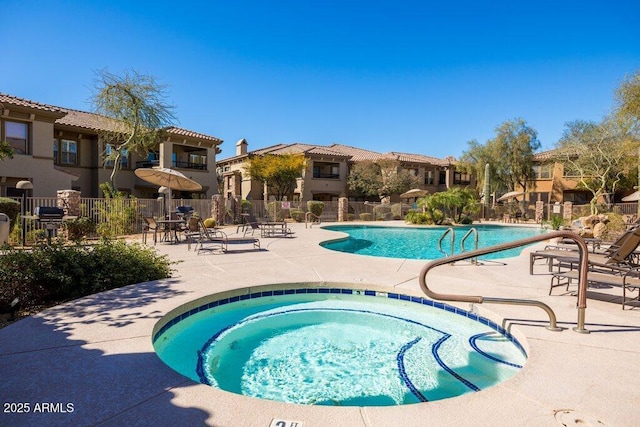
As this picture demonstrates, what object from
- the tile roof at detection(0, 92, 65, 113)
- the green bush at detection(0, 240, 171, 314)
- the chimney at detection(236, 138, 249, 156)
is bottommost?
the green bush at detection(0, 240, 171, 314)

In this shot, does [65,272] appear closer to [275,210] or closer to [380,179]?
[275,210]

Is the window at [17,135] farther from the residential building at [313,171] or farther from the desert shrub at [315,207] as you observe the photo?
the desert shrub at [315,207]

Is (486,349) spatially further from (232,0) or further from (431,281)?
(232,0)

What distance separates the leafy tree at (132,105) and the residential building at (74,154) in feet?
6.27

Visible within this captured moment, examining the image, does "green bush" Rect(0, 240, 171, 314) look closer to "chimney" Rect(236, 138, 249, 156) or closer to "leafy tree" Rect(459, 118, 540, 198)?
"chimney" Rect(236, 138, 249, 156)

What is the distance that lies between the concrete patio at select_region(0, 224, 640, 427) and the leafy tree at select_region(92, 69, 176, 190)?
56.3 ft

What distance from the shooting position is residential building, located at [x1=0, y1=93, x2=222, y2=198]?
742 inches

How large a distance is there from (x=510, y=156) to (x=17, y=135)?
4156 centimetres

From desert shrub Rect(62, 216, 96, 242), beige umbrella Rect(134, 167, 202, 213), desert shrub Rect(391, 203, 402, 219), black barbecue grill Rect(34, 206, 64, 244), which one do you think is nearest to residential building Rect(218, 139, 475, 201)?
desert shrub Rect(391, 203, 402, 219)

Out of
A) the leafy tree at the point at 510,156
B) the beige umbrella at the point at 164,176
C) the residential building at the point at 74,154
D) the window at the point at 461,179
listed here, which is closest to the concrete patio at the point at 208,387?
the beige umbrella at the point at 164,176

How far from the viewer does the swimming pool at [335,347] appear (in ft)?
11.9

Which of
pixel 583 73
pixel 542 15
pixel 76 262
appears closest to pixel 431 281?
pixel 76 262

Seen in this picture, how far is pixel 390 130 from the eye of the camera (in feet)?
109

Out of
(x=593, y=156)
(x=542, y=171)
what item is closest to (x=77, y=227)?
(x=593, y=156)
